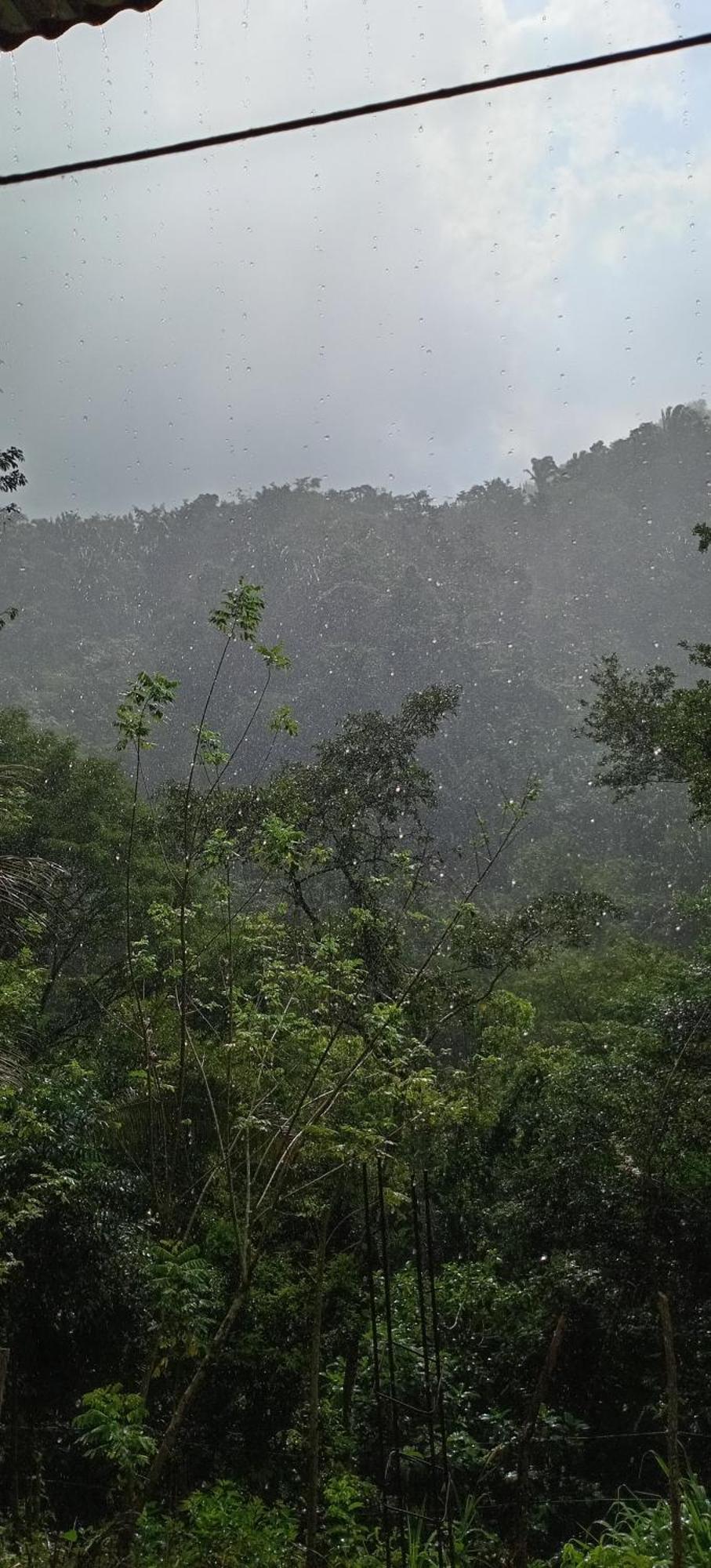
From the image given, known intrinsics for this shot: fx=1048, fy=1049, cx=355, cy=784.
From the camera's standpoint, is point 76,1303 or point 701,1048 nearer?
point 76,1303

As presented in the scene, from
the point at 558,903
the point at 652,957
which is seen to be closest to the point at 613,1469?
the point at 558,903

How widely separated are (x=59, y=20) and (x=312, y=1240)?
679 cm

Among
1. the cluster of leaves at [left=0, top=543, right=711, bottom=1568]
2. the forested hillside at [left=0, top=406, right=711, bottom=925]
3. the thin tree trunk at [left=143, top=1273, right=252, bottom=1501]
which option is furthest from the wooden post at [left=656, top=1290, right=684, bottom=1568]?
the forested hillside at [left=0, top=406, right=711, bottom=925]

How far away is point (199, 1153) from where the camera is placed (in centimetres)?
764

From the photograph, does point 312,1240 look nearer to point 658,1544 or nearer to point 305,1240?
point 305,1240

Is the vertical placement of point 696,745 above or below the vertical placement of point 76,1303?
above

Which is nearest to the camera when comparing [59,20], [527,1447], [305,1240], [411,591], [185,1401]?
[59,20]

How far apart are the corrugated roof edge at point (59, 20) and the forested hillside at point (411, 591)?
2957 centimetres

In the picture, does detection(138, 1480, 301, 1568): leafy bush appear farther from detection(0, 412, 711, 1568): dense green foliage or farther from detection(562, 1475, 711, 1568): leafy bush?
detection(562, 1475, 711, 1568): leafy bush

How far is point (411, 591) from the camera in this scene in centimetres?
3791

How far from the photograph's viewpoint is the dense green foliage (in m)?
4.31

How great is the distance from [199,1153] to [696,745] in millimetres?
4556

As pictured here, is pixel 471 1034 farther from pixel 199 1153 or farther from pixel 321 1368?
pixel 321 1368

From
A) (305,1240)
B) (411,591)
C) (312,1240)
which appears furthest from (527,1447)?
(411,591)
